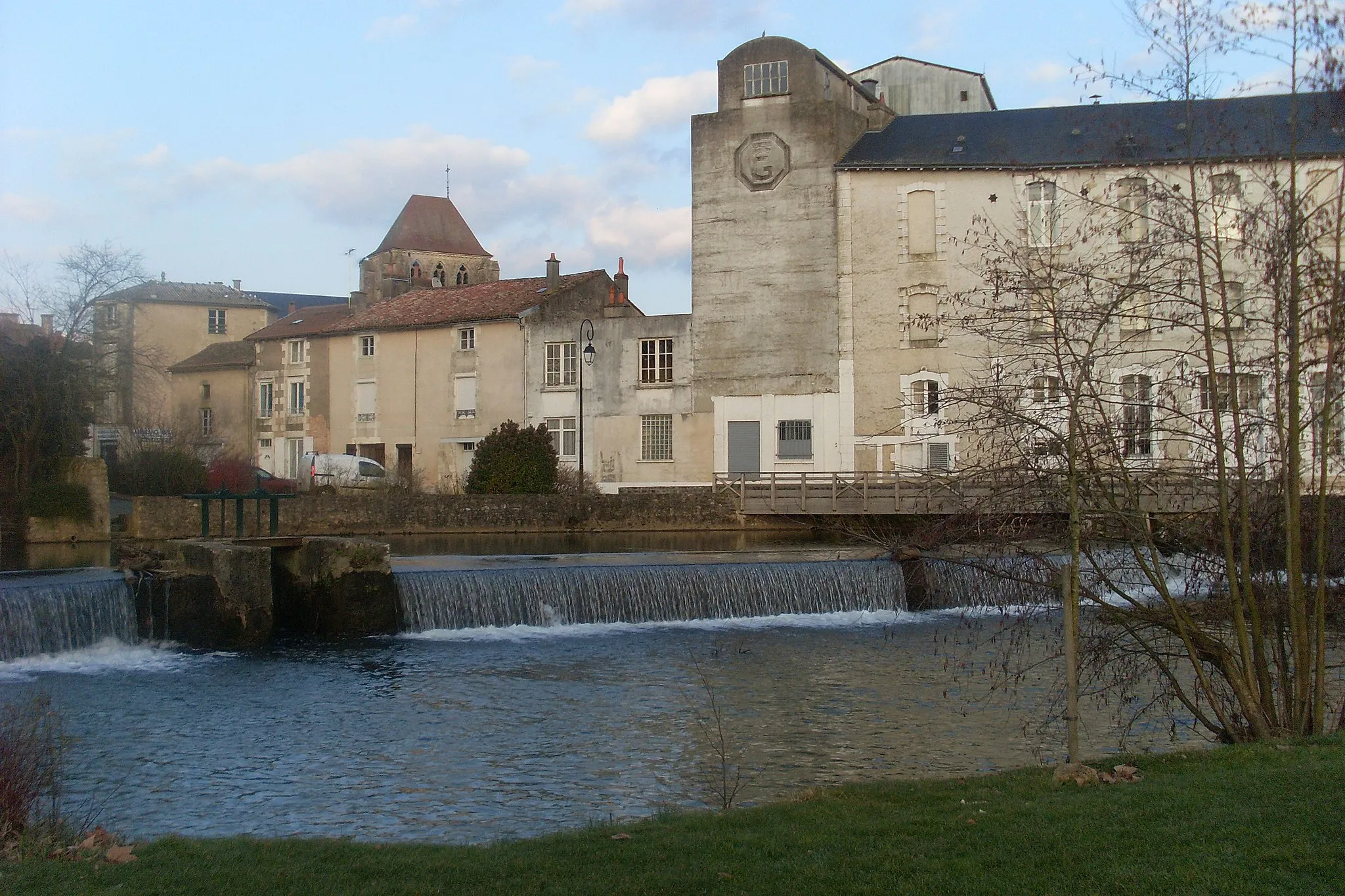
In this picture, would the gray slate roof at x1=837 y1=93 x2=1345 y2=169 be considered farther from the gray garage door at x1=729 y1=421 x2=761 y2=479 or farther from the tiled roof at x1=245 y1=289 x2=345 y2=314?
the tiled roof at x1=245 y1=289 x2=345 y2=314

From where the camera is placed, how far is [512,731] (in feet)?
41.2

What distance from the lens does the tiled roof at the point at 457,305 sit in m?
44.3

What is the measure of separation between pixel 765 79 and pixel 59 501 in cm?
2420

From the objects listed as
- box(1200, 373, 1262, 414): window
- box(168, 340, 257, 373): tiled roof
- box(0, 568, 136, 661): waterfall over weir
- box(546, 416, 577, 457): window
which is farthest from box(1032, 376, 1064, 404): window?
box(168, 340, 257, 373): tiled roof

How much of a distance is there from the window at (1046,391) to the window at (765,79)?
32740 millimetres

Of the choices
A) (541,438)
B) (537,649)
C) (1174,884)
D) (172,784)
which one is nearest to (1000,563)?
(1174,884)

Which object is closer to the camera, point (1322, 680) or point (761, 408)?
point (1322, 680)

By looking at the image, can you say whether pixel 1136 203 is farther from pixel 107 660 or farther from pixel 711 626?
pixel 107 660

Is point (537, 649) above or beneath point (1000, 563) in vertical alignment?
beneath

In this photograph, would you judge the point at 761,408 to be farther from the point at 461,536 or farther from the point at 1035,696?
the point at 1035,696

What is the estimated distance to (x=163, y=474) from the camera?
1432 inches

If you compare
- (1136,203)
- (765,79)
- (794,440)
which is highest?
(765,79)

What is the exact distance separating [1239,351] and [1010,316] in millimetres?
1766

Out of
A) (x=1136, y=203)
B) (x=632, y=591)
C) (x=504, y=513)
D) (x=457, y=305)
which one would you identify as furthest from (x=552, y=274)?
(x=1136, y=203)
